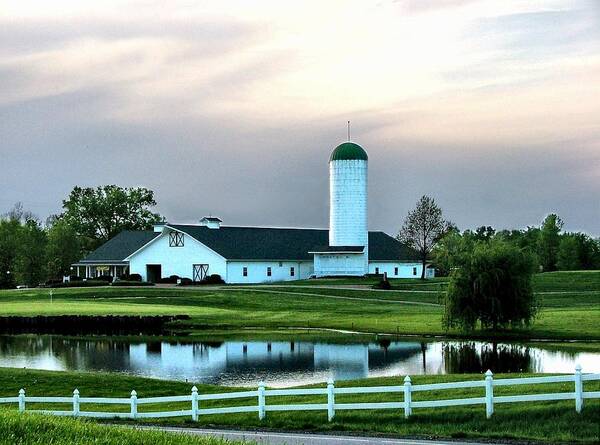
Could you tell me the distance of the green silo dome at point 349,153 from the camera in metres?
108

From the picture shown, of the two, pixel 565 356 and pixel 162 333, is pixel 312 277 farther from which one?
pixel 565 356

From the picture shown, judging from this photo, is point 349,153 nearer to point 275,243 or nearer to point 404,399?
point 275,243

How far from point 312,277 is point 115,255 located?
23010 mm

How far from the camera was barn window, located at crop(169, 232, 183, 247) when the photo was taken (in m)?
103

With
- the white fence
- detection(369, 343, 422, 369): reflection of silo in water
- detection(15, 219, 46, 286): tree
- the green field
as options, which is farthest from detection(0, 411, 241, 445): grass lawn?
detection(15, 219, 46, 286): tree

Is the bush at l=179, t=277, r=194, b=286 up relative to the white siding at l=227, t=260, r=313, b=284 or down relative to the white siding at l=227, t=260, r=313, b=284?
down

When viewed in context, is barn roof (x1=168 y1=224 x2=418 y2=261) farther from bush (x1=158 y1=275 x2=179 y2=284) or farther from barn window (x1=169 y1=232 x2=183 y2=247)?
bush (x1=158 y1=275 x2=179 y2=284)

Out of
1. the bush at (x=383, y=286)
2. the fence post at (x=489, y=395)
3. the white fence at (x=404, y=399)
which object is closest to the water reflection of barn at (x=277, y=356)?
the white fence at (x=404, y=399)

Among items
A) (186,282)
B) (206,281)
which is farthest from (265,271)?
(186,282)

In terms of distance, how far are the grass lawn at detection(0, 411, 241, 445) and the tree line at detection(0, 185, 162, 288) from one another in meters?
102

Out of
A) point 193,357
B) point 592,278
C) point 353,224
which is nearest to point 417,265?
point 353,224

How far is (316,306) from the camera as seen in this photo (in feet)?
245

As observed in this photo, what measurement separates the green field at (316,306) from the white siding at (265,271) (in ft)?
24.9

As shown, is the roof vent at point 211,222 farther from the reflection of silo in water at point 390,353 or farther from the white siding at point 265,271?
the reflection of silo in water at point 390,353
